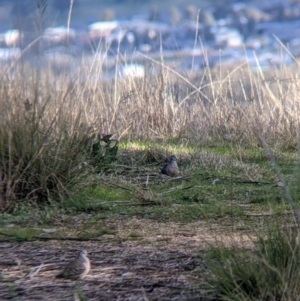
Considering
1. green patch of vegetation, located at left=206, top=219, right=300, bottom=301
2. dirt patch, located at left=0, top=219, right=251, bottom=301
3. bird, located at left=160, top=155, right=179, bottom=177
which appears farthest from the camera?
bird, located at left=160, top=155, right=179, bottom=177

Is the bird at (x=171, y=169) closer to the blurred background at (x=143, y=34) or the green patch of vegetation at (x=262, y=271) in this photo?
the blurred background at (x=143, y=34)

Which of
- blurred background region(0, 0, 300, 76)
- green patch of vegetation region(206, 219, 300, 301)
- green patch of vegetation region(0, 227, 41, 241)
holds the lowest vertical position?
green patch of vegetation region(0, 227, 41, 241)

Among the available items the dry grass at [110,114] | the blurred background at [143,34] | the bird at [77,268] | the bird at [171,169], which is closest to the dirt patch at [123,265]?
the bird at [77,268]

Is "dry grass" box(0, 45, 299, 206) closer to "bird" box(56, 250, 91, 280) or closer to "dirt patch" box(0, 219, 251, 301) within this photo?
"dirt patch" box(0, 219, 251, 301)

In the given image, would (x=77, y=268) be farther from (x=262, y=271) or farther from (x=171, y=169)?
(x=171, y=169)

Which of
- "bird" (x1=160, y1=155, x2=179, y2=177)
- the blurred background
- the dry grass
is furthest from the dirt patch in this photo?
A: "bird" (x1=160, y1=155, x2=179, y2=177)

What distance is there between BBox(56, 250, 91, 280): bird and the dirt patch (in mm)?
27

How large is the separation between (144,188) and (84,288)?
6.65 feet

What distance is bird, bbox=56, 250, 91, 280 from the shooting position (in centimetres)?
295

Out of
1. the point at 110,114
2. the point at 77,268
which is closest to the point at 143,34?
the point at 110,114

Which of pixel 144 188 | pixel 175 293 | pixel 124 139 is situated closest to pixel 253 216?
pixel 144 188

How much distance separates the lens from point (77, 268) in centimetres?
295

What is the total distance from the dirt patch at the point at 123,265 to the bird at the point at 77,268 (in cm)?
3

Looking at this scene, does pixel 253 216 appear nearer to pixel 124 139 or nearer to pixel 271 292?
pixel 271 292
